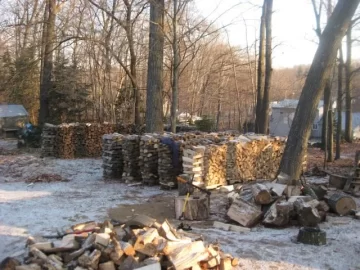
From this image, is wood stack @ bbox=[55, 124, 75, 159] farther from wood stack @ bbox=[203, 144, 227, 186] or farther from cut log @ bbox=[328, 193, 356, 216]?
cut log @ bbox=[328, 193, 356, 216]

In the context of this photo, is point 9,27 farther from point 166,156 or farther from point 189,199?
point 189,199

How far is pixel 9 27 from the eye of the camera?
67.9ft

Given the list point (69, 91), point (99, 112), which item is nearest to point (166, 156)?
point (99, 112)

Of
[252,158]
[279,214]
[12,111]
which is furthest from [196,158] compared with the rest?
[12,111]

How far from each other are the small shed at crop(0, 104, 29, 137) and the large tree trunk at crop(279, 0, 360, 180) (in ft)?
78.6

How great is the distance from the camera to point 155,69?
14273 millimetres

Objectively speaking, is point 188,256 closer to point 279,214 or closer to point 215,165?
point 279,214

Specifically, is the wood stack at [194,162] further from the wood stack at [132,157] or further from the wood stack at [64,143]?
the wood stack at [64,143]

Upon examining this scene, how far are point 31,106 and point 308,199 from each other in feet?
93.8

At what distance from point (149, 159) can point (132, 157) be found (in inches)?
27.9

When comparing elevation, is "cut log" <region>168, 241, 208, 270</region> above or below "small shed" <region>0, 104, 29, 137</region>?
below

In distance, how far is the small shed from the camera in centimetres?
2944

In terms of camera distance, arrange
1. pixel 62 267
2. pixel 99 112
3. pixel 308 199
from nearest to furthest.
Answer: pixel 62 267, pixel 308 199, pixel 99 112

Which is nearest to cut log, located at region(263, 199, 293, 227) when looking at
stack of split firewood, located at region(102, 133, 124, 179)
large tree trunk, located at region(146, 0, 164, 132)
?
stack of split firewood, located at region(102, 133, 124, 179)
